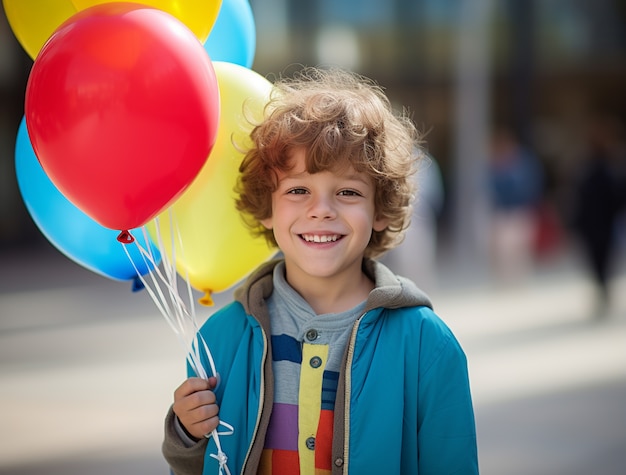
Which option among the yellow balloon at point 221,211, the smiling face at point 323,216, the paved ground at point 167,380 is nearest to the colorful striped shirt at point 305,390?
the smiling face at point 323,216

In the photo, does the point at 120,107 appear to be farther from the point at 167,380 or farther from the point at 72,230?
Answer: the point at 167,380

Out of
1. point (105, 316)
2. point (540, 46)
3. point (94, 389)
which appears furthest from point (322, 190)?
point (540, 46)

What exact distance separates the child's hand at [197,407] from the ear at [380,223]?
27.4 inches

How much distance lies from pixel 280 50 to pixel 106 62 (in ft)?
52.4

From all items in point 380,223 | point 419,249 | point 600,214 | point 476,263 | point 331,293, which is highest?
point 476,263

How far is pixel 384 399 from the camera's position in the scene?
224 centimetres

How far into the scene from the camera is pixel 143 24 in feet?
7.09

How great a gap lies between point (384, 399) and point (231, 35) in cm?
138

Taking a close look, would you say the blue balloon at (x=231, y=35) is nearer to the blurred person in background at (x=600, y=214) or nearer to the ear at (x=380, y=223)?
the ear at (x=380, y=223)

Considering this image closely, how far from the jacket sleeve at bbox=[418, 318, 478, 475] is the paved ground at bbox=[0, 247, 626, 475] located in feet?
8.18

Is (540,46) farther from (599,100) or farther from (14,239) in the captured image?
(14,239)

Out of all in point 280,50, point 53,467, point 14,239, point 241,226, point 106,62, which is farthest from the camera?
point 280,50

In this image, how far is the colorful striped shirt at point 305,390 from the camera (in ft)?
7.47

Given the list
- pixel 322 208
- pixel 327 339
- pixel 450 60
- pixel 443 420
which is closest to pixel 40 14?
pixel 322 208
